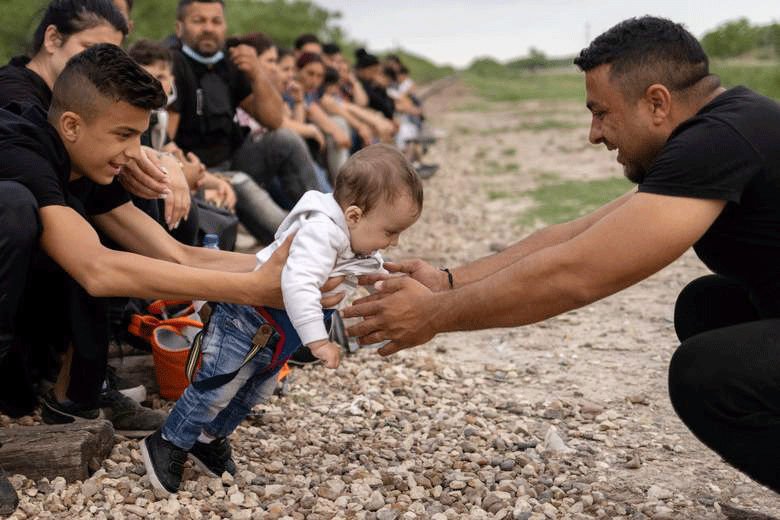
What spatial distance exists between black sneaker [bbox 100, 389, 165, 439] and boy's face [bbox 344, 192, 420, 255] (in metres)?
1.37

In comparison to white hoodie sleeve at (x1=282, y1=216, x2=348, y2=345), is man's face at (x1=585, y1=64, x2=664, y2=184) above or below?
above

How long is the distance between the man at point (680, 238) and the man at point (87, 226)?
81cm

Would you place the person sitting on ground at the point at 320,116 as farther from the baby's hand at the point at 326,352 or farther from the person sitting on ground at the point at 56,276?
the baby's hand at the point at 326,352

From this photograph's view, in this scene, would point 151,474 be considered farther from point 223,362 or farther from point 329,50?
point 329,50

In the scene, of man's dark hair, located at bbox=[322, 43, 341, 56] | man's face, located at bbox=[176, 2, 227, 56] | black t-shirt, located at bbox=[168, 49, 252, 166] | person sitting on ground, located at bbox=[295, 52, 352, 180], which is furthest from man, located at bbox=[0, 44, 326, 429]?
man's dark hair, located at bbox=[322, 43, 341, 56]

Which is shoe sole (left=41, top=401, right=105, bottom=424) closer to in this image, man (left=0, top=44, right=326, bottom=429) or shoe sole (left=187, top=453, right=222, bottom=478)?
man (left=0, top=44, right=326, bottom=429)

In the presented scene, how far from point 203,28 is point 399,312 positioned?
4478 millimetres

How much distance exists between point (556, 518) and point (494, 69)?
233 ft

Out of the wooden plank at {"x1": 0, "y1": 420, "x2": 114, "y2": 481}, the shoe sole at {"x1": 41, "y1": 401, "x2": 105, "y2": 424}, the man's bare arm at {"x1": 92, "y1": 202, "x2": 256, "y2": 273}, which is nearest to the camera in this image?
the wooden plank at {"x1": 0, "y1": 420, "x2": 114, "y2": 481}

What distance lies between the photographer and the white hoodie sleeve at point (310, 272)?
139 inches

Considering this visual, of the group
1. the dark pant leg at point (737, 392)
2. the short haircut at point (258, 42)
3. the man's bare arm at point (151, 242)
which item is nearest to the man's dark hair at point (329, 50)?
the short haircut at point (258, 42)

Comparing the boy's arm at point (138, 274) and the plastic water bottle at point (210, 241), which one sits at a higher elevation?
the boy's arm at point (138, 274)

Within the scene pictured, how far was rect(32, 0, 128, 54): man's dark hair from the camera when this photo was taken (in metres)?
4.93

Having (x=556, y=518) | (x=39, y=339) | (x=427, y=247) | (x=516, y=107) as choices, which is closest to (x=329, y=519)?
(x=556, y=518)
